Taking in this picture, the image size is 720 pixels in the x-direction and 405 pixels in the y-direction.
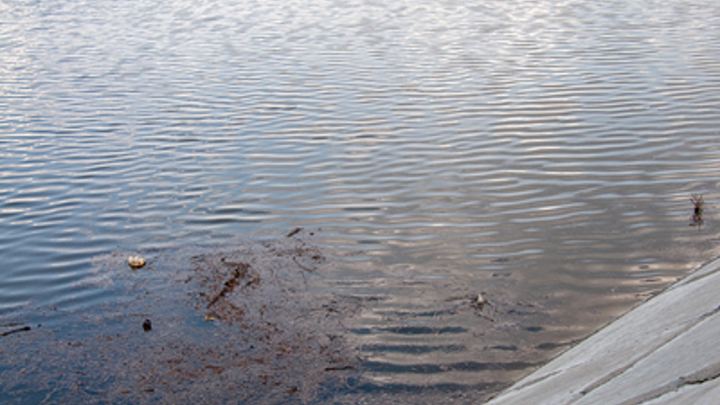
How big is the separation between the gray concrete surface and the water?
34.1 inches

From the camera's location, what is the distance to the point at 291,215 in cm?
747

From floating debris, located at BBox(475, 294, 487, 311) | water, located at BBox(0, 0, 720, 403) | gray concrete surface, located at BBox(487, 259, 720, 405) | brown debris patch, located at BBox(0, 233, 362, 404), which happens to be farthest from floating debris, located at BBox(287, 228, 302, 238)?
gray concrete surface, located at BBox(487, 259, 720, 405)

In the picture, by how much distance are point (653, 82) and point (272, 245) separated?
9.36 m

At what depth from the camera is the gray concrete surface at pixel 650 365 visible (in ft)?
7.28

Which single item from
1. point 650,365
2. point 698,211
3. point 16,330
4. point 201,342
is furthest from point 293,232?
point 650,365

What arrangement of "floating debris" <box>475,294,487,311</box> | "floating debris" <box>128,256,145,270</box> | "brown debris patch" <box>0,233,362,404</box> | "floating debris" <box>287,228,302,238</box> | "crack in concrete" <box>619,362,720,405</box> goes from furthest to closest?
"floating debris" <box>287,228,302,238</box> → "floating debris" <box>128,256,145,270</box> → "floating debris" <box>475,294,487,311</box> → "brown debris patch" <box>0,233,362,404</box> → "crack in concrete" <box>619,362,720,405</box>

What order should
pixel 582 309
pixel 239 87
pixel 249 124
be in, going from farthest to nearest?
pixel 239 87 < pixel 249 124 < pixel 582 309

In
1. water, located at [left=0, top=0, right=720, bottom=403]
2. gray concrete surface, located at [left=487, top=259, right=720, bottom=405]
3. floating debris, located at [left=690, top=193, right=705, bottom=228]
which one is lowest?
water, located at [left=0, top=0, right=720, bottom=403]

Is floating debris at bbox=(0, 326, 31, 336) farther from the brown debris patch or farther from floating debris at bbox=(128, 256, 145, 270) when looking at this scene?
floating debris at bbox=(128, 256, 145, 270)

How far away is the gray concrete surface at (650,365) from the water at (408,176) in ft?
2.84

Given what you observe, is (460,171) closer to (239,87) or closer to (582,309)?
(582,309)

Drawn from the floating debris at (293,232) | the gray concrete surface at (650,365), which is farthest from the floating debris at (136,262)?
the gray concrete surface at (650,365)

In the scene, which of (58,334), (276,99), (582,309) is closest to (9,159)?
(276,99)

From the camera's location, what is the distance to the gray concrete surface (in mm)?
2219
